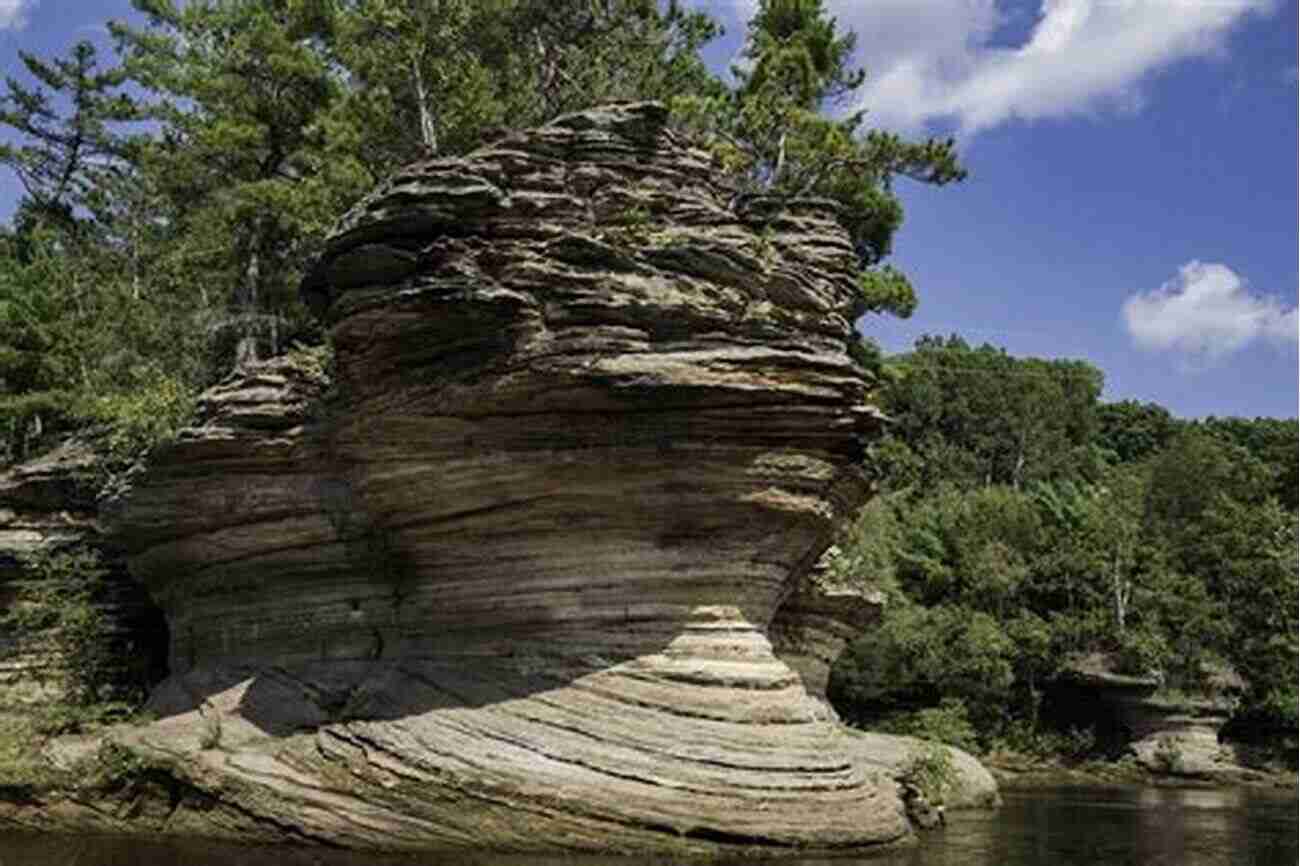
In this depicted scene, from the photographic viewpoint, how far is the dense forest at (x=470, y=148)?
96.5ft

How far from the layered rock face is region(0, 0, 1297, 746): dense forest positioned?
410 cm

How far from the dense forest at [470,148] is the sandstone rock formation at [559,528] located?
4119mm

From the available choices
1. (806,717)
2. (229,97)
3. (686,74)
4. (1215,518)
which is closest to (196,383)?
(229,97)

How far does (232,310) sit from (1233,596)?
35.5 m

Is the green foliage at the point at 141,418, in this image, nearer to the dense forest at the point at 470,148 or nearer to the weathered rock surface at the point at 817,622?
the dense forest at the point at 470,148

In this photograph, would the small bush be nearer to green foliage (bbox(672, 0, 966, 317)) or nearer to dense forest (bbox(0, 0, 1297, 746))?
dense forest (bbox(0, 0, 1297, 746))

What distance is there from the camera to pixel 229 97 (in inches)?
1286

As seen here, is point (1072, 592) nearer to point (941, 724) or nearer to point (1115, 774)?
point (1115, 774)

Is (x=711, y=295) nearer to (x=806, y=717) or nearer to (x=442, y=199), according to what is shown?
(x=442, y=199)

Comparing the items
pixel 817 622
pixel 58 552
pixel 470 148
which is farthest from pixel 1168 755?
pixel 58 552

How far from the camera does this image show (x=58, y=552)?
969 inches

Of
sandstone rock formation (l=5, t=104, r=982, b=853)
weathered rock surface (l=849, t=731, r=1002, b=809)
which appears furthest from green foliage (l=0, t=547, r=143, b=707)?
weathered rock surface (l=849, t=731, r=1002, b=809)

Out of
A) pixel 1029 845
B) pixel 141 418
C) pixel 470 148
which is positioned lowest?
pixel 1029 845

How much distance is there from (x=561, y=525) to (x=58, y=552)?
1177cm
